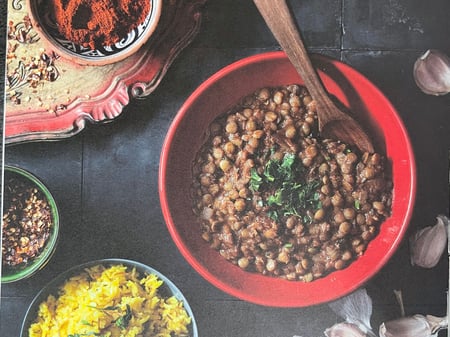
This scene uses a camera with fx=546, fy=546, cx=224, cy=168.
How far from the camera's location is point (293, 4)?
145cm

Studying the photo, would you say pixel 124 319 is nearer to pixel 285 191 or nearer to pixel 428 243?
pixel 285 191

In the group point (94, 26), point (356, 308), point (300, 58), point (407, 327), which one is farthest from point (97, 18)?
point (407, 327)

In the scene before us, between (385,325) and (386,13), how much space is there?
845 mm

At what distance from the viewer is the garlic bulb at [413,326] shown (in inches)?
58.2

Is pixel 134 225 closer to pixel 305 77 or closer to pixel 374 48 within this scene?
pixel 305 77

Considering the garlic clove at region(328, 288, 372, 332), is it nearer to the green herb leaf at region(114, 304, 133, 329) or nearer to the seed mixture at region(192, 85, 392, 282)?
the seed mixture at region(192, 85, 392, 282)

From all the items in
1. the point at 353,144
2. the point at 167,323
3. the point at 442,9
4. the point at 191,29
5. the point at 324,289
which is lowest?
the point at 167,323

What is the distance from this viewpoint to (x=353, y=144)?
57.2 inches

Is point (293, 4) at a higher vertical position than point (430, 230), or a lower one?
higher

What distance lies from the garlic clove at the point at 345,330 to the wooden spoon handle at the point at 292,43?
57cm

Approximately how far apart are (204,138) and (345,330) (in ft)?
2.11

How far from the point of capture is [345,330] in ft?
4.83

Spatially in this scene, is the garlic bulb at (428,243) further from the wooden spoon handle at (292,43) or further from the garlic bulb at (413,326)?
the wooden spoon handle at (292,43)

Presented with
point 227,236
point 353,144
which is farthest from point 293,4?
point 227,236
